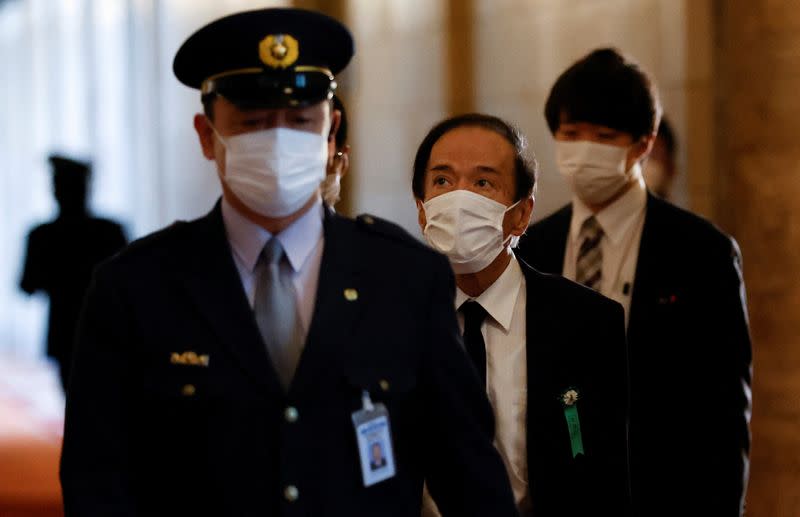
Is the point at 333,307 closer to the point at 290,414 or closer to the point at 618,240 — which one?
the point at 290,414

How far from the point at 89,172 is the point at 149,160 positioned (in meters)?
3.13

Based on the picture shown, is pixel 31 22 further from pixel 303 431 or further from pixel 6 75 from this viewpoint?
pixel 303 431

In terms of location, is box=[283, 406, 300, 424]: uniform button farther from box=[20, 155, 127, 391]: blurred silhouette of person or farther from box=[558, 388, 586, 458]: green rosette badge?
box=[20, 155, 127, 391]: blurred silhouette of person

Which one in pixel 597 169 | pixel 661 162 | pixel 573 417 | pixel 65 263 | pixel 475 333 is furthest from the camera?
pixel 65 263

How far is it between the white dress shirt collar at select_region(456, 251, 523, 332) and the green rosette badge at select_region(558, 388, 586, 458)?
0.21 meters

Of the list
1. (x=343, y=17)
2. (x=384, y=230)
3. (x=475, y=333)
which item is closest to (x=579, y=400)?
(x=475, y=333)

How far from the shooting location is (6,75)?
12414mm

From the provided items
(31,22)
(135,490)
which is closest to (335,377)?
(135,490)

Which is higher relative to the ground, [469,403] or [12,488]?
[469,403]

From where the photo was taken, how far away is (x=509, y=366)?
2.56 m

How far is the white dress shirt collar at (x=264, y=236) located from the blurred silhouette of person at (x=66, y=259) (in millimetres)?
4084

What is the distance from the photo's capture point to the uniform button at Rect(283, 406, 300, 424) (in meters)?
1.82

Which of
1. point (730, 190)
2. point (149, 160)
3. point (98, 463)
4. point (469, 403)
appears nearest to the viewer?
point (98, 463)

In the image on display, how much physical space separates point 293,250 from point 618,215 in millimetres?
1782
